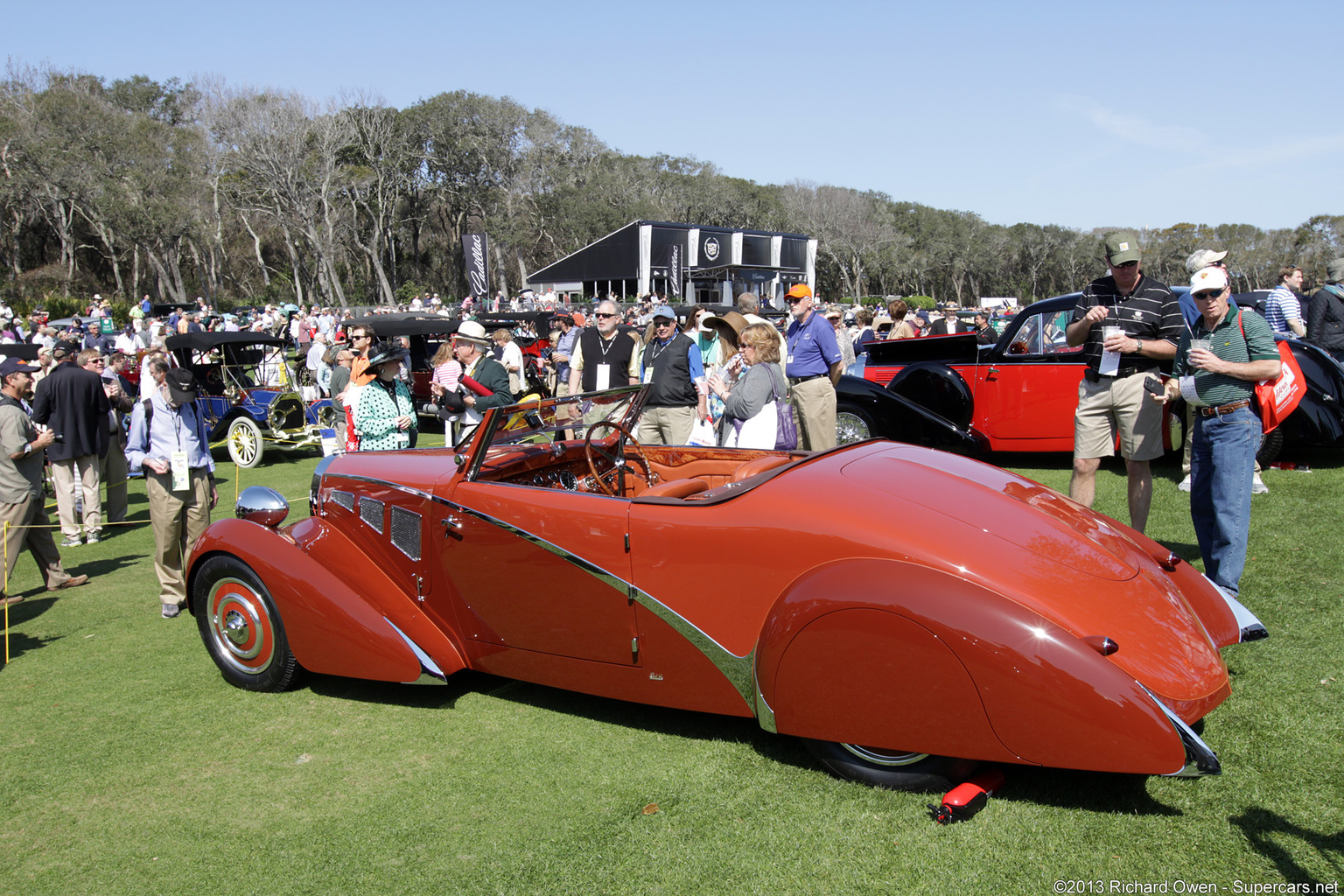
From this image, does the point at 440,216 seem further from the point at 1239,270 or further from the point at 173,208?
the point at 1239,270

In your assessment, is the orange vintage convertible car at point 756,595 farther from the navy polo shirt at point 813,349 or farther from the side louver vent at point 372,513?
the navy polo shirt at point 813,349

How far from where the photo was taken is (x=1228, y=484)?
4262mm

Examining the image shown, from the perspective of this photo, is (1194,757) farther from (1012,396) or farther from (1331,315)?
(1331,315)

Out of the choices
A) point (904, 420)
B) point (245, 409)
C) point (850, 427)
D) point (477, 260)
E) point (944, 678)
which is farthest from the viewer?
point (477, 260)

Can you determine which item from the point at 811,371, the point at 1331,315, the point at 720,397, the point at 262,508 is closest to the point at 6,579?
the point at 262,508

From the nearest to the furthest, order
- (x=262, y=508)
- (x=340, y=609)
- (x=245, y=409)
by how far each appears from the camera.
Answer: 1. (x=340, y=609)
2. (x=262, y=508)
3. (x=245, y=409)

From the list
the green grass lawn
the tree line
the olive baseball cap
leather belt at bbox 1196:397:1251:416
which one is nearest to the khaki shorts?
leather belt at bbox 1196:397:1251:416

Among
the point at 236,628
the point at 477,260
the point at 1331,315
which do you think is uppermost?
the point at 477,260

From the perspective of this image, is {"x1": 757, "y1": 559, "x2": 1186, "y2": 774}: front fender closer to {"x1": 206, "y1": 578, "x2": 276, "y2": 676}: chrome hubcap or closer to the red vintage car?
{"x1": 206, "y1": 578, "x2": 276, "y2": 676}: chrome hubcap

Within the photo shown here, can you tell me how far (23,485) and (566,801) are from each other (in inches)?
223

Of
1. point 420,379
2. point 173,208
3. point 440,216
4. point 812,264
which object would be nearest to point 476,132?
point 440,216

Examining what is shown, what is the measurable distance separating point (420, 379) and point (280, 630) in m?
10.8

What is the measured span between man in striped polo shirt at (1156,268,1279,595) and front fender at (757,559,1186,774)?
2208 mm

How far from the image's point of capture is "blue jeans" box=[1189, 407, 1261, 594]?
4.24m
